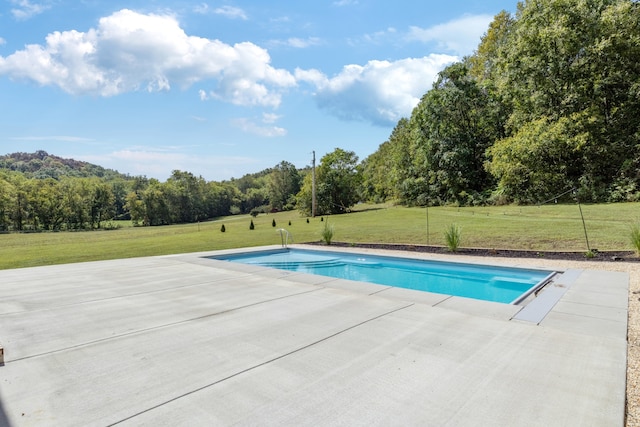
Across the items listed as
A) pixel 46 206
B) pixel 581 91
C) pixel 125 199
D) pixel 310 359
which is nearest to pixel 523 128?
pixel 581 91

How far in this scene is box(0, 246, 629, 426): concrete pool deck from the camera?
82.2 inches

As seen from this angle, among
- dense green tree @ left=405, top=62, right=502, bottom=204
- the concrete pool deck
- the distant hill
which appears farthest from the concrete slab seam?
the distant hill

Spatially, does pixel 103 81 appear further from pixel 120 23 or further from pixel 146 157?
pixel 146 157

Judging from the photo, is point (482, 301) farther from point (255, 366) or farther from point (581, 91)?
point (581, 91)

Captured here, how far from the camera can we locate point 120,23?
9586 millimetres

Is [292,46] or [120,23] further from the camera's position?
[292,46]

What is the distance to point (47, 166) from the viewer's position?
3337 inches

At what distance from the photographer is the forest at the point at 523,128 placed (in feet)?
61.3

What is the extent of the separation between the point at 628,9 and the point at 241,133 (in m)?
23.7

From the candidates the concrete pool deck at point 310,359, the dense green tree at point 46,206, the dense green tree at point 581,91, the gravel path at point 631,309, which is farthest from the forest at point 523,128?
the concrete pool deck at point 310,359

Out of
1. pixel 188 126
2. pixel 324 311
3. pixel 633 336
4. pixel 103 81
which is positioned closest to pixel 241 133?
pixel 188 126

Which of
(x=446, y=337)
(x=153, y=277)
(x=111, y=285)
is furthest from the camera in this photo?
(x=153, y=277)

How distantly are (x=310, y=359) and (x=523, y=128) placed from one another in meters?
23.0

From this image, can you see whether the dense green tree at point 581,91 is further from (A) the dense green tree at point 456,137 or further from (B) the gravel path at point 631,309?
(B) the gravel path at point 631,309
